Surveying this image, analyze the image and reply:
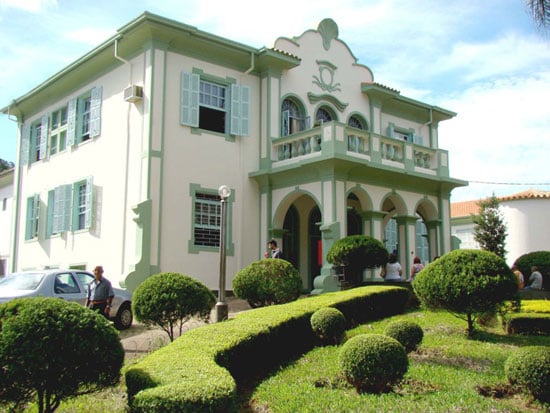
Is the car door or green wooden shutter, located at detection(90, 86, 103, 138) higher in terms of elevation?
green wooden shutter, located at detection(90, 86, 103, 138)

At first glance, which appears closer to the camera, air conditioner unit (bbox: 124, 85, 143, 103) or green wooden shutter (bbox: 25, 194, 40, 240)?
air conditioner unit (bbox: 124, 85, 143, 103)

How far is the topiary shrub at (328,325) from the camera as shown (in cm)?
1028

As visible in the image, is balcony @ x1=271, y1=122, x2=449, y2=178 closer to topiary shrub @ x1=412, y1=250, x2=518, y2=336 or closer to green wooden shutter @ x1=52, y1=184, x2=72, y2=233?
topiary shrub @ x1=412, y1=250, x2=518, y2=336

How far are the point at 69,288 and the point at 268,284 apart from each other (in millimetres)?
4350

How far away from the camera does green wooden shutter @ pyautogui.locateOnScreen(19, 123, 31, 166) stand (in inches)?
958

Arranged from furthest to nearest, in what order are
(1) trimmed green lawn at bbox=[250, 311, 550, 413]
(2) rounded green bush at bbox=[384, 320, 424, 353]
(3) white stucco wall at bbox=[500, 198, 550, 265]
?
(3) white stucco wall at bbox=[500, 198, 550, 265] < (2) rounded green bush at bbox=[384, 320, 424, 353] < (1) trimmed green lawn at bbox=[250, 311, 550, 413]

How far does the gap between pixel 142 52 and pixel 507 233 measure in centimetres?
2216

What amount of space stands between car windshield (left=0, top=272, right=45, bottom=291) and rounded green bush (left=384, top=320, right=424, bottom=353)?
743 centimetres

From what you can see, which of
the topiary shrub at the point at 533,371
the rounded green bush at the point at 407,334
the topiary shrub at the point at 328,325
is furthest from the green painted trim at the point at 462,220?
the topiary shrub at the point at 533,371

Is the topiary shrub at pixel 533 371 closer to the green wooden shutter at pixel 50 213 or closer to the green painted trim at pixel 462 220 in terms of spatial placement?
the green wooden shutter at pixel 50 213

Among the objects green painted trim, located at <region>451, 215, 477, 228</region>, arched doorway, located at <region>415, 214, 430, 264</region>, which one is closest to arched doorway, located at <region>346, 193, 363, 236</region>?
arched doorway, located at <region>415, 214, 430, 264</region>

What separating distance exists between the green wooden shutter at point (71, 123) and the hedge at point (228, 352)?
1237 cm

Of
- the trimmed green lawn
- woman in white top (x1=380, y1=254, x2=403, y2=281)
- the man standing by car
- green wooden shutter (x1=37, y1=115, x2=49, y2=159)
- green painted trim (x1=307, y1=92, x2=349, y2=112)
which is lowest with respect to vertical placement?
the trimmed green lawn

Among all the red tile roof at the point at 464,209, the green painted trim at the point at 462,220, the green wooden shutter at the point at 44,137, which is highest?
the green wooden shutter at the point at 44,137
